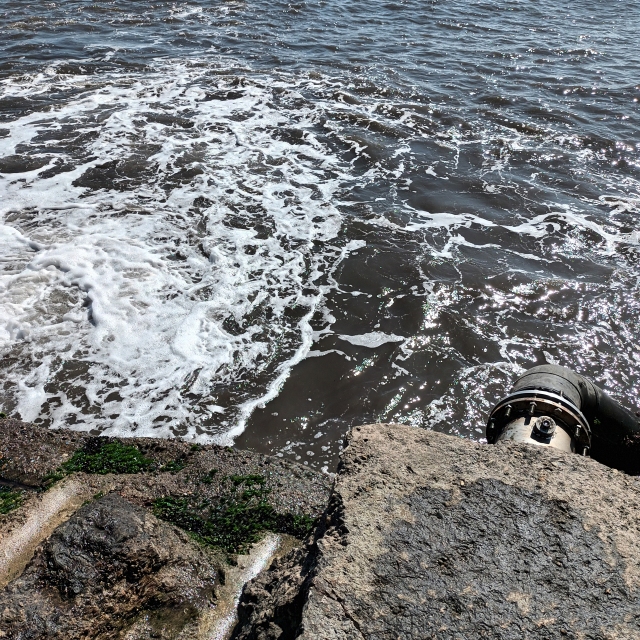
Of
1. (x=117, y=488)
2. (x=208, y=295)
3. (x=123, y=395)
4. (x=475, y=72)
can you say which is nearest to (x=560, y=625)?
(x=117, y=488)

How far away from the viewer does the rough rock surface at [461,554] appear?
2.08m

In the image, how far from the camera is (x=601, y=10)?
1808 centimetres

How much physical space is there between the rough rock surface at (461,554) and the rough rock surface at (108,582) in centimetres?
49

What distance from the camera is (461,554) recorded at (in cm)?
229

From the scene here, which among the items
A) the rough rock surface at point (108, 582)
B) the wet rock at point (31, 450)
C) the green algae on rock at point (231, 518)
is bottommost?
the green algae on rock at point (231, 518)

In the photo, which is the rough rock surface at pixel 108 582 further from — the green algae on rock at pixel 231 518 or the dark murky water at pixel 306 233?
the dark murky water at pixel 306 233

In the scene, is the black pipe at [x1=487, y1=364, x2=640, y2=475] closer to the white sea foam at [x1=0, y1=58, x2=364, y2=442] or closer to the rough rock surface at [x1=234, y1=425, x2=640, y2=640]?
the rough rock surface at [x1=234, y1=425, x2=640, y2=640]

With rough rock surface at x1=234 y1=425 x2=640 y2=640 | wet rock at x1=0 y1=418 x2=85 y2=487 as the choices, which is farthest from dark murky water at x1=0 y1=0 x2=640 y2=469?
rough rock surface at x1=234 y1=425 x2=640 y2=640

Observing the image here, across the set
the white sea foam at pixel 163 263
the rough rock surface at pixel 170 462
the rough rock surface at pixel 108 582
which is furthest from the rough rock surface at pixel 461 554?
the white sea foam at pixel 163 263

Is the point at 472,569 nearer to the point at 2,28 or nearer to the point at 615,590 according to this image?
the point at 615,590

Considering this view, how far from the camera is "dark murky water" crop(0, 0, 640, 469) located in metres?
5.26

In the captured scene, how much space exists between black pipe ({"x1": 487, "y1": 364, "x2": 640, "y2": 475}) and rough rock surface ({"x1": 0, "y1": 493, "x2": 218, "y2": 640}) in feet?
7.31

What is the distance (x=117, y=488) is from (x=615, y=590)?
3191 millimetres

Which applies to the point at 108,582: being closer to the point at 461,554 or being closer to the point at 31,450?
the point at 31,450
